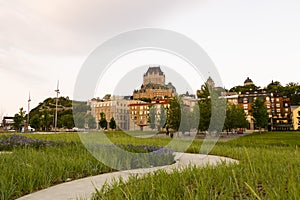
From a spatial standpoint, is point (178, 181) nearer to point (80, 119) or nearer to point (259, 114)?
point (80, 119)

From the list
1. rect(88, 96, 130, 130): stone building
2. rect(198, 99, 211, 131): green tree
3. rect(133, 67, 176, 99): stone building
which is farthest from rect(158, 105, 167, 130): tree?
rect(198, 99, 211, 131): green tree

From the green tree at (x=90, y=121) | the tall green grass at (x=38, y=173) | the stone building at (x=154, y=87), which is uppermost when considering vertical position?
the stone building at (x=154, y=87)

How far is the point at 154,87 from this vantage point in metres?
7.20

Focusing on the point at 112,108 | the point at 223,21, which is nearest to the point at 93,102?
the point at 112,108

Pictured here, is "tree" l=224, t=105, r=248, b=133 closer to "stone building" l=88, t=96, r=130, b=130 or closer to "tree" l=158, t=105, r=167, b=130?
"tree" l=158, t=105, r=167, b=130

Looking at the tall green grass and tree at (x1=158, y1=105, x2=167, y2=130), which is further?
tree at (x1=158, y1=105, x2=167, y2=130)

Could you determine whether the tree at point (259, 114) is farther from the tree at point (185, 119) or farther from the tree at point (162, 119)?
the tree at point (162, 119)

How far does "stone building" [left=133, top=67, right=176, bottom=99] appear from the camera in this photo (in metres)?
6.50

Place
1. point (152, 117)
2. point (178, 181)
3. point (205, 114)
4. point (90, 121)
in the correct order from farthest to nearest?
point (205, 114), point (152, 117), point (90, 121), point (178, 181)

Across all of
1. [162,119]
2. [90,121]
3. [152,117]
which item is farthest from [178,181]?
[162,119]

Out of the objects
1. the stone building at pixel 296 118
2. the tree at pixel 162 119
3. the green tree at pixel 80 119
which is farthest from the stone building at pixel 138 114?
the stone building at pixel 296 118

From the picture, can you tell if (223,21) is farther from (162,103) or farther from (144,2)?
(162,103)

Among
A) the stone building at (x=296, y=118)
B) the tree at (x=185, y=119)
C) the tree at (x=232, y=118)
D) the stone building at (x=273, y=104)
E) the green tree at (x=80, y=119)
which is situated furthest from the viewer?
the stone building at (x=273, y=104)

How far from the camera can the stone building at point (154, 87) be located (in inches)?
256
